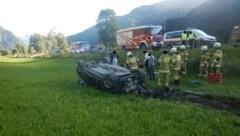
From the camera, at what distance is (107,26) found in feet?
205

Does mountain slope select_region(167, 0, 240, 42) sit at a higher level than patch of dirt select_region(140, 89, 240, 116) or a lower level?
higher

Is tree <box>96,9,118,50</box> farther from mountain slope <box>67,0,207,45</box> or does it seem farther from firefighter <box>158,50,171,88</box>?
mountain slope <box>67,0,207,45</box>

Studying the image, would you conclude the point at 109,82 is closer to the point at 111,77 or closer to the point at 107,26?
the point at 111,77

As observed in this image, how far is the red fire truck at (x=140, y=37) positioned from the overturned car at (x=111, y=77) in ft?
52.0

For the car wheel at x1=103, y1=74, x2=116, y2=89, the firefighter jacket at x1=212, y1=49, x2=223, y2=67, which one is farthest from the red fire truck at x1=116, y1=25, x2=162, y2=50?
the car wheel at x1=103, y1=74, x2=116, y2=89

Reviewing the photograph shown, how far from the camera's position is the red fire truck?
3112 centimetres

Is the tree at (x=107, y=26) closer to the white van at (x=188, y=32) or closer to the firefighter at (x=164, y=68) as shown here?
the white van at (x=188, y=32)

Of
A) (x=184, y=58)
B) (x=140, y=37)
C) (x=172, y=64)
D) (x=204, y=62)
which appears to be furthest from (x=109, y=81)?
(x=140, y=37)

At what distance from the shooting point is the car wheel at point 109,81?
1240cm

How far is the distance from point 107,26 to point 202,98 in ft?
169

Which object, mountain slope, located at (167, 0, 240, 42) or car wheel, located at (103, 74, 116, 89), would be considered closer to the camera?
car wheel, located at (103, 74, 116, 89)

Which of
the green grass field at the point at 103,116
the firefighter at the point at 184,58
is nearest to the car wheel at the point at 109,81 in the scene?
the green grass field at the point at 103,116

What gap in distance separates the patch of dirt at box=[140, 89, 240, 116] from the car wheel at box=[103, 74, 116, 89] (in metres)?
1.38

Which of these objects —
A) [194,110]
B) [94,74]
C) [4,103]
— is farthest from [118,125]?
[94,74]
